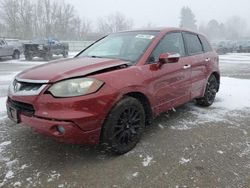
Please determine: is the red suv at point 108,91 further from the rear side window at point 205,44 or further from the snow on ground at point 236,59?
the snow on ground at point 236,59

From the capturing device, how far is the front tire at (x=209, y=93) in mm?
5648

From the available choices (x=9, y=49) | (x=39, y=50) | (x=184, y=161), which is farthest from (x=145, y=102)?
(x=9, y=49)

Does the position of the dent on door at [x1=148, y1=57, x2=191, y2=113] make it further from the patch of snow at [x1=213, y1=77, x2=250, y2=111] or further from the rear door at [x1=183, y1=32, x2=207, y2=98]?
the patch of snow at [x1=213, y1=77, x2=250, y2=111]

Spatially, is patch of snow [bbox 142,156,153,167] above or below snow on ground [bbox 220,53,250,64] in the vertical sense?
below

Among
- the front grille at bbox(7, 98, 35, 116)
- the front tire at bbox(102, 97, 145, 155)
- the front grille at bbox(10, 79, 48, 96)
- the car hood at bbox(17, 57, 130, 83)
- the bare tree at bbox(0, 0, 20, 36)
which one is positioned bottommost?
the front tire at bbox(102, 97, 145, 155)

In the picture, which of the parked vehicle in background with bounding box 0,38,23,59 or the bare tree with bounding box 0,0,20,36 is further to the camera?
the bare tree with bounding box 0,0,20,36

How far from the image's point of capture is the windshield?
400cm

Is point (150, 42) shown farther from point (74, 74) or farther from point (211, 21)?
Answer: point (211, 21)

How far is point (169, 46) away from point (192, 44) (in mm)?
881

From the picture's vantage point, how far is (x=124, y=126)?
3469mm

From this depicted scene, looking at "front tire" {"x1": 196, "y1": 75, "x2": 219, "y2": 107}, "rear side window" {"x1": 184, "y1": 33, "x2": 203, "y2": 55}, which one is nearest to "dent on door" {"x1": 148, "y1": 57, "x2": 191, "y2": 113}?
"rear side window" {"x1": 184, "y1": 33, "x2": 203, "y2": 55}

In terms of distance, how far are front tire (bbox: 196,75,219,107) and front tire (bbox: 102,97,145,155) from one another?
2.37 meters

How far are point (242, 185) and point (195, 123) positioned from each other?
191 centimetres

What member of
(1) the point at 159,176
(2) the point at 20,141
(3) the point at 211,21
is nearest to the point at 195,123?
(1) the point at 159,176
